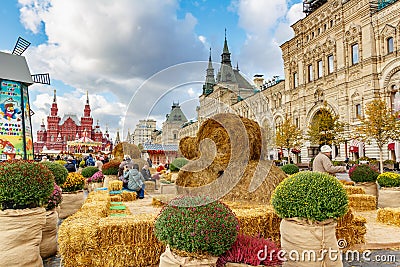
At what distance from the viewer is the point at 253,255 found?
412cm

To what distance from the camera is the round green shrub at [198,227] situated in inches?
157

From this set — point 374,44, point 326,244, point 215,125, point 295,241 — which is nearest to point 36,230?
point 295,241

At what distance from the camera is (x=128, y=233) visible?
5.71 meters

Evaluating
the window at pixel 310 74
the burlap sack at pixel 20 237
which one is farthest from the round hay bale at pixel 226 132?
the window at pixel 310 74

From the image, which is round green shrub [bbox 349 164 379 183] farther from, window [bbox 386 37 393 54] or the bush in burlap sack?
window [bbox 386 37 393 54]

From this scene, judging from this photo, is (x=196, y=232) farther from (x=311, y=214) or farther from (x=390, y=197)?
(x=390, y=197)

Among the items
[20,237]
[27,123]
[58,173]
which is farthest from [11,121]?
[20,237]

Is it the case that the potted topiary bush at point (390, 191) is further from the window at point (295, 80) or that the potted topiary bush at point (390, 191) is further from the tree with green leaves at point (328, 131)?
the window at point (295, 80)

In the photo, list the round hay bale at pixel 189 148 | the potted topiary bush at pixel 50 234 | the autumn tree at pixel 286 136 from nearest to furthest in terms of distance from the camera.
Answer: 1. the potted topiary bush at pixel 50 234
2. the round hay bale at pixel 189 148
3. the autumn tree at pixel 286 136

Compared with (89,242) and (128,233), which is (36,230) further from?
(128,233)

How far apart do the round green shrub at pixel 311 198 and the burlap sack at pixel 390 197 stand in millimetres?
7181

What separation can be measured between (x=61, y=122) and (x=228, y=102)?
4124 inches

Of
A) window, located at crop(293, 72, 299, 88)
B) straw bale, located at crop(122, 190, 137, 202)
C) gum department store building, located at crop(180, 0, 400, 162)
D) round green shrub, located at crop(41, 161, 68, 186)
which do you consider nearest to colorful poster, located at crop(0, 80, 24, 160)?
straw bale, located at crop(122, 190, 137, 202)

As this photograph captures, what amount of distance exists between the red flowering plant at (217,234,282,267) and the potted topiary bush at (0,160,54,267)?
3.10m
